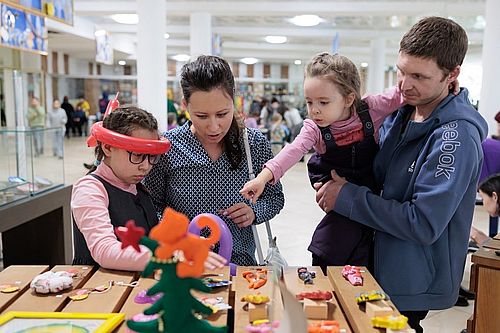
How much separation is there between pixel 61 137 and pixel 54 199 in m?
0.69

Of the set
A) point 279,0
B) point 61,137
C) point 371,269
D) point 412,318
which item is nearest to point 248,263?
point 371,269

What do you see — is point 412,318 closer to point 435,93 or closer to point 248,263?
point 248,263

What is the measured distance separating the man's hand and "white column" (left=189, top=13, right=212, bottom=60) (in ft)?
25.8

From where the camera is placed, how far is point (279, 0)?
8883 mm

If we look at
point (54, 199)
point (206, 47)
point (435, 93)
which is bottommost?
point (54, 199)

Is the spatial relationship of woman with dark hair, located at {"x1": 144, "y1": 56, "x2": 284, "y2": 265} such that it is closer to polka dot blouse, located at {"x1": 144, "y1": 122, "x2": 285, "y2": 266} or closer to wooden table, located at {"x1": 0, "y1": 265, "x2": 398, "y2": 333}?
polka dot blouse, located at {"x1": 144, "y1": 122, "x2": 285, "y2": 266}

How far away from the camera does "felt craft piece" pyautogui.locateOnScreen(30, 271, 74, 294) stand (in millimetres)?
1388

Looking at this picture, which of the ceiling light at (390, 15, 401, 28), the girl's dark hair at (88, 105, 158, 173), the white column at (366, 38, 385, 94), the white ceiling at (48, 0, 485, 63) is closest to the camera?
the girl's dark hair at (88, 105, 158, 173)

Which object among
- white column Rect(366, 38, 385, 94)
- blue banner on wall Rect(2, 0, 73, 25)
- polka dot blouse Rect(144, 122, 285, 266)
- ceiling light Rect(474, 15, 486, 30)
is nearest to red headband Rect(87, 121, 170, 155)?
polka dot blouse Rect(144, 122, 285, 266)

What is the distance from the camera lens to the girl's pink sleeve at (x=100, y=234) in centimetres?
150

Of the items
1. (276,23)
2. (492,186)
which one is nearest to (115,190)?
(492,186)

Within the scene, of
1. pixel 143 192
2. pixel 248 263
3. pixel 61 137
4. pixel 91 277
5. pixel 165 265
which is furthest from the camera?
pixel 61 137

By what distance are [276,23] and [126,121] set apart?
11074 mm

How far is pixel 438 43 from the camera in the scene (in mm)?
1515
